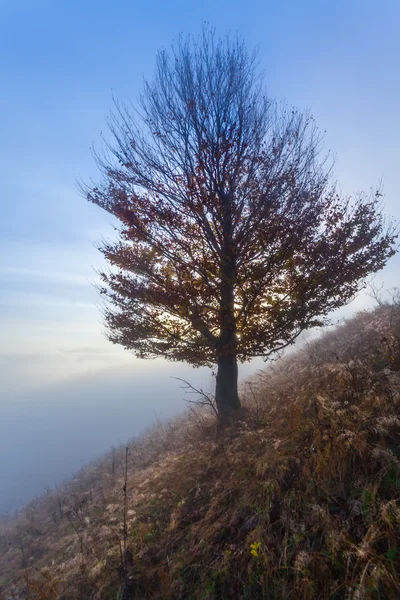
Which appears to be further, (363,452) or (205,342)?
(205,342)

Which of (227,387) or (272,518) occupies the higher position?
(227,387)

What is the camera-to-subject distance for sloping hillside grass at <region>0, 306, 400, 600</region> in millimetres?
2764

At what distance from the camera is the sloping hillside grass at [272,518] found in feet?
9.07

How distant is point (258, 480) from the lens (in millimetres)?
4289

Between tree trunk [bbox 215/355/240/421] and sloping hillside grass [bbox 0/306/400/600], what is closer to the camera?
sloping hillside grass [bbox 0/306/400/600]

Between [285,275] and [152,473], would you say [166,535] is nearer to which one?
[152,473]

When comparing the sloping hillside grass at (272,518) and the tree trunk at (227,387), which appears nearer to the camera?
the sloping hillside grass at (272,518)

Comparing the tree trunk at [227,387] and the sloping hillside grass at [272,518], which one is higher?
the tree trunk at [227,387]

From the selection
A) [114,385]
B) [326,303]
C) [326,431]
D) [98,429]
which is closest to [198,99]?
[326,303]

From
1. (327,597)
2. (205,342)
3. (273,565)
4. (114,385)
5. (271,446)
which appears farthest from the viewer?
(114,385)

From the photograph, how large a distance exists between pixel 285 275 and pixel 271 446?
12.4 feet

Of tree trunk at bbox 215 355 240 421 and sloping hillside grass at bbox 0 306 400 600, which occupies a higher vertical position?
tree trunk at bbox 215 355 240 421

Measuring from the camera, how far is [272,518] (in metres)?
3.57

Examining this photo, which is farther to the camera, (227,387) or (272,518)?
(227,387)
